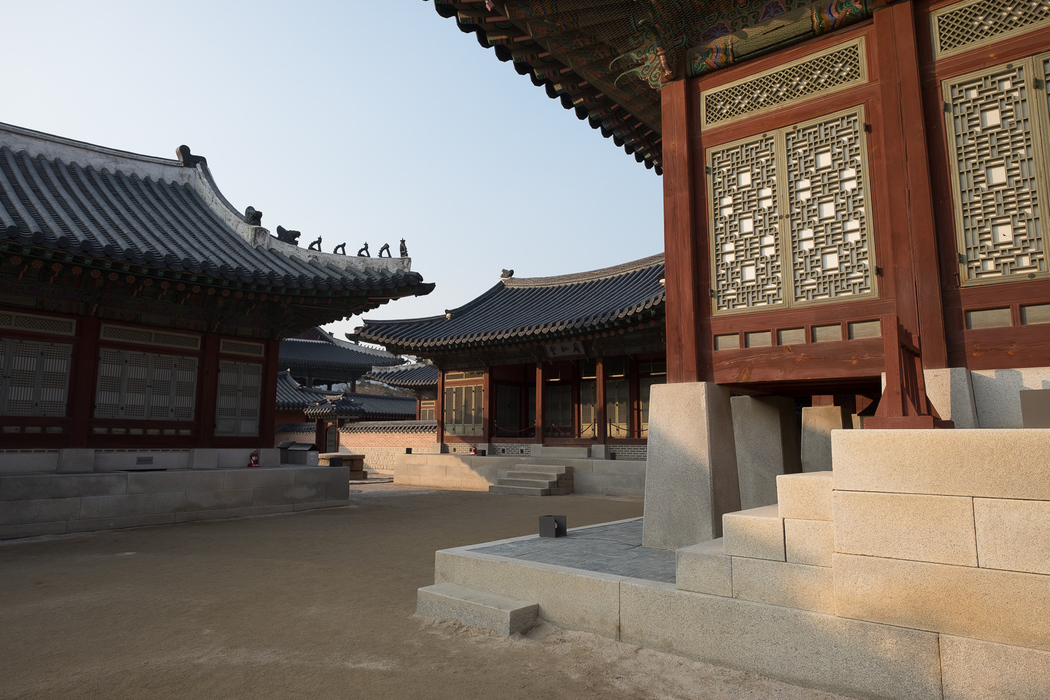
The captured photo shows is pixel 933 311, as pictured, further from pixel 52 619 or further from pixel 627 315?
pixel 627 315

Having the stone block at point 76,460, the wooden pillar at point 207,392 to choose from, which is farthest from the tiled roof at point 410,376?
the stone block at point 76,460

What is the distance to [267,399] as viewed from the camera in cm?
1250

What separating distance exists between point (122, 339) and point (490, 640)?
31.8ft

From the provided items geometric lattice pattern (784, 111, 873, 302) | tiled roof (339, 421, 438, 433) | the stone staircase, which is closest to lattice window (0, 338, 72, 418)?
the stone staircase

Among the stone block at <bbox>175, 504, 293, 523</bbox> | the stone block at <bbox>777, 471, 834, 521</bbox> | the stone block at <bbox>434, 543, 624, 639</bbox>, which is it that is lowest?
the stone block at <bbox>175, 504, 293, 523</bbox>

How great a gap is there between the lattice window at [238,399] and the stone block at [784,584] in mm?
10776

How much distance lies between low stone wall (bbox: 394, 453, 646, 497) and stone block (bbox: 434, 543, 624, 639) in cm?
925

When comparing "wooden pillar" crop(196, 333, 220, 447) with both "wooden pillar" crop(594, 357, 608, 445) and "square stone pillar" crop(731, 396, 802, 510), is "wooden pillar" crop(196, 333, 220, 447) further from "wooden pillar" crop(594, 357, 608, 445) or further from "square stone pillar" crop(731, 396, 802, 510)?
"square stone pillar" crop(731, 396, 802, 510)

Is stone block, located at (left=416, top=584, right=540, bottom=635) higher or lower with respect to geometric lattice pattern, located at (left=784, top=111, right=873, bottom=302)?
lower

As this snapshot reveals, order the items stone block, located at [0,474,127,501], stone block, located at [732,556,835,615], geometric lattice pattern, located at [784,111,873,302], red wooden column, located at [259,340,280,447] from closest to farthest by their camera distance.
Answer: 1. stone block, located at [732,556,835,615]
2. geometric lattice pattern, located at [784,111,873,302]
3. stone block, located at [0,474,127,501]
4. red wooden column, located at [259,340,280,447]

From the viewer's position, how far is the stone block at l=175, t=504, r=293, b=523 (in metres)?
10.3

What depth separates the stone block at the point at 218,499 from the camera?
34.2 feet

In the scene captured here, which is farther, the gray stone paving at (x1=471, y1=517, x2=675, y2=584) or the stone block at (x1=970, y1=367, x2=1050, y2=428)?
the gray stone paving at (x1=471, y1=517, x2=675, y2=584)

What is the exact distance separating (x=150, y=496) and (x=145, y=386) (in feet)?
6.88
